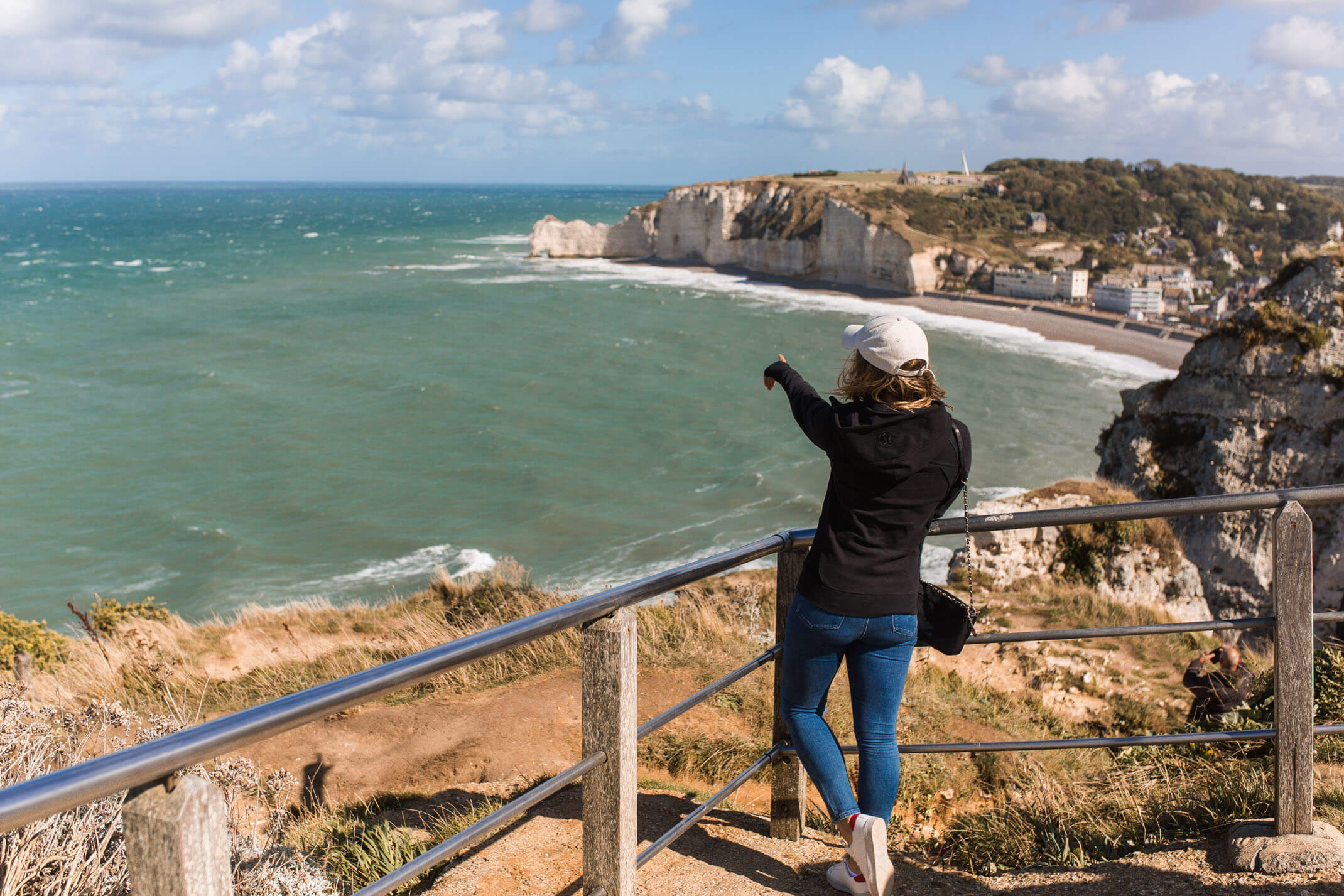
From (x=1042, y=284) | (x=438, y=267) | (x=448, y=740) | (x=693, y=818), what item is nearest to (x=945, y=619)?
(x=693, y=818)

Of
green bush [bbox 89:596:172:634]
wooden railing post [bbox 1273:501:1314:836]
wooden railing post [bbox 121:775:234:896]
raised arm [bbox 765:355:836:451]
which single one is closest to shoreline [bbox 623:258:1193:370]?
green bush [bbox 89:596:172:634]

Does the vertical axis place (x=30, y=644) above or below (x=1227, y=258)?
below

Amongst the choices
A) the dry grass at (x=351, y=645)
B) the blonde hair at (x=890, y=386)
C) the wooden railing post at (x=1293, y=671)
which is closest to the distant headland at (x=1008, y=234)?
the dry grass at (x=351, y=645)

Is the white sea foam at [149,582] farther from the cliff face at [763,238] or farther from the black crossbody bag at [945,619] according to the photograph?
the cliff face at [763,238]

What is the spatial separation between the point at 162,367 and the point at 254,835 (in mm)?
45583

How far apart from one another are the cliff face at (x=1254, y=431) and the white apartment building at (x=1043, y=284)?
2168 inches

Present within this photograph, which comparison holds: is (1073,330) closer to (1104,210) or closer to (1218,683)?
(1104,210)

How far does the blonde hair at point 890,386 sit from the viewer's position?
8.75ft

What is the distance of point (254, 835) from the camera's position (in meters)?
3.47

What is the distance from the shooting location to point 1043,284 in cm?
7044

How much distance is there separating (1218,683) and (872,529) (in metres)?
4.88

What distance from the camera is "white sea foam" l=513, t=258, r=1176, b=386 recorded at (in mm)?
52000

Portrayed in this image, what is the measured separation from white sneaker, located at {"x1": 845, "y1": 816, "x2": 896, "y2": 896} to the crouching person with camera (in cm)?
407

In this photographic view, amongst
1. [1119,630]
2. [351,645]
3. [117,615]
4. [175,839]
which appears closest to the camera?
[175,839]
